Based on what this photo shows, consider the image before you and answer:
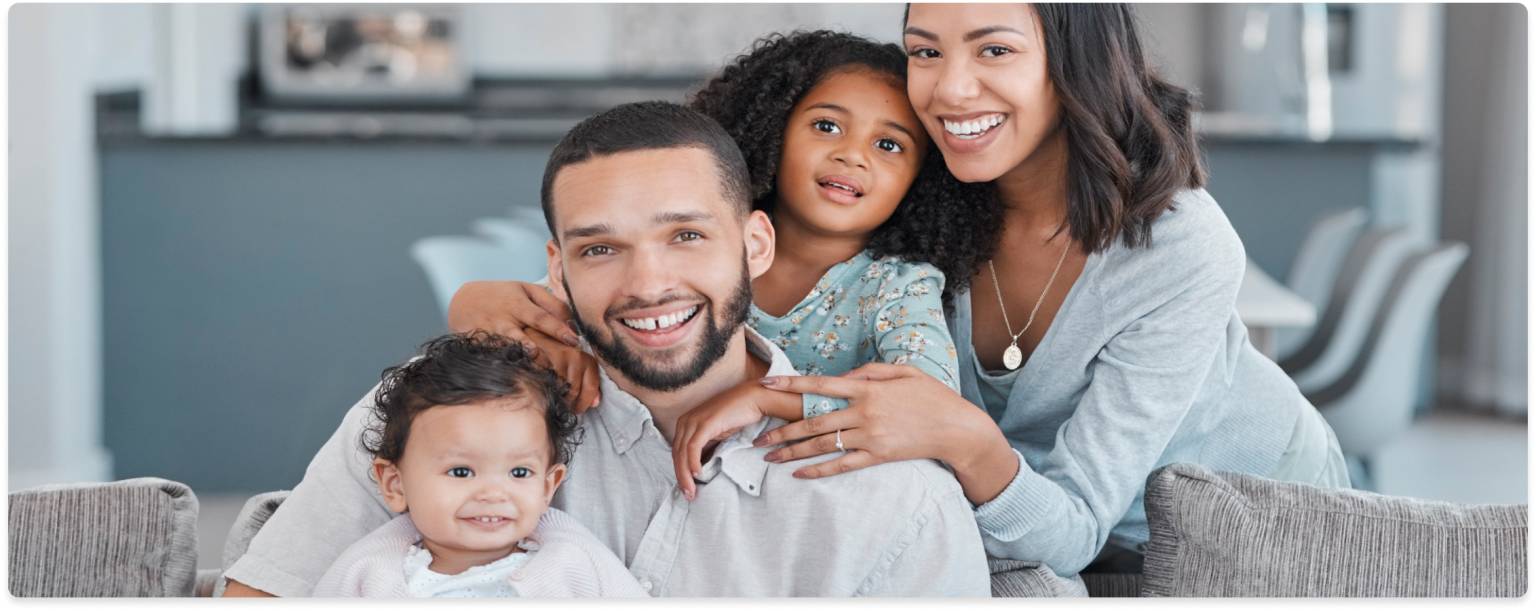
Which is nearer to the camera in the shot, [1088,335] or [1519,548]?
[1519,548]

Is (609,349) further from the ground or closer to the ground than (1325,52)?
closer to the ground

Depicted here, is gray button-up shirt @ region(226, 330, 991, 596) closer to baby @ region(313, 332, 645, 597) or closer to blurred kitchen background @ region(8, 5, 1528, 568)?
baby @ region(313, 332, 645, 597)

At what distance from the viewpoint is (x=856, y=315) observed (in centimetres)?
173

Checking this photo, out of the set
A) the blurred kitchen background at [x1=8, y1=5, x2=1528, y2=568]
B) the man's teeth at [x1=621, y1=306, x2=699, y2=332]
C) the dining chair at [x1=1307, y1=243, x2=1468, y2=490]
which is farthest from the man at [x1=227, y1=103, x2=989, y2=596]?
the dining chair at [x1=1307, y1=243, x2=1468, y2=490]

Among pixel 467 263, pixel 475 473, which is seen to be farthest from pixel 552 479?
pixel 467 263

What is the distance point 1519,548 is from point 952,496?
58cm

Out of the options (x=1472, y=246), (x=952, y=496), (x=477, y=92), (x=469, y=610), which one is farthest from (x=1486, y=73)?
(x=469, y=610)

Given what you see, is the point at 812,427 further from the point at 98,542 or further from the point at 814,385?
the point at 98,542

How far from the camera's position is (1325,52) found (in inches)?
220

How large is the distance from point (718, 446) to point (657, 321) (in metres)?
0.17

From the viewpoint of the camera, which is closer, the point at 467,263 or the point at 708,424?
the point at 708,424

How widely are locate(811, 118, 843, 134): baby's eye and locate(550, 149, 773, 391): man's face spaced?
30 centimetres

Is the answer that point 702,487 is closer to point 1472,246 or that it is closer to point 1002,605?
point 1002,605

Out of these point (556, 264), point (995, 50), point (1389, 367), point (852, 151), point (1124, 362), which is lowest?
point (1389, 367)
